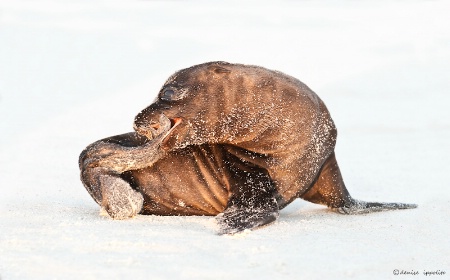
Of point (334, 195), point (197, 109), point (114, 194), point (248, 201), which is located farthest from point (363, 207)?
point (114, 194)

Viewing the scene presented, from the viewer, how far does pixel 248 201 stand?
18.4 feet

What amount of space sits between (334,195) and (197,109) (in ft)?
4.19

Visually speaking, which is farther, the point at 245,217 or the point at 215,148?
the point at 215,148

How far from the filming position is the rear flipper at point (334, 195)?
248 inches

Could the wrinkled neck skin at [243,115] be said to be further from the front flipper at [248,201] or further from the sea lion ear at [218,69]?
the front flipper at [248,201]

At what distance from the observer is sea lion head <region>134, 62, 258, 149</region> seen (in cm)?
582

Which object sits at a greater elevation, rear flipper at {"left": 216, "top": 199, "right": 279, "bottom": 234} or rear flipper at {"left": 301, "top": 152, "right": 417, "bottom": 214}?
rear flipper at {"left": 216, "top": 199, "right": 279, "bottom": 234}

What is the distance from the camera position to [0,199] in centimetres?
679

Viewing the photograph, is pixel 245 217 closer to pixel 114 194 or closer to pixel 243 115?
pixel 243 115

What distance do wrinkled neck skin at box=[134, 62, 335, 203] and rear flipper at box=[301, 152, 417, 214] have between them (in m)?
0.29

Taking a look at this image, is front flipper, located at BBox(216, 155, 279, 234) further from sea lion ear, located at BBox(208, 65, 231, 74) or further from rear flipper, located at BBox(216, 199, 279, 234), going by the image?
sea lion ear, located at BBox(208, 65, 231, 74)

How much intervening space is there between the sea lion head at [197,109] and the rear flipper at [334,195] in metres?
0.78

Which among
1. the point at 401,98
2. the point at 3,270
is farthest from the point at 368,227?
the point at 401,98

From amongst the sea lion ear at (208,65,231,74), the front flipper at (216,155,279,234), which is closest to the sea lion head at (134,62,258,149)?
the sea lion ear at (208,65,231,74)
